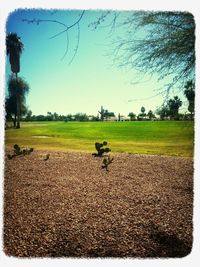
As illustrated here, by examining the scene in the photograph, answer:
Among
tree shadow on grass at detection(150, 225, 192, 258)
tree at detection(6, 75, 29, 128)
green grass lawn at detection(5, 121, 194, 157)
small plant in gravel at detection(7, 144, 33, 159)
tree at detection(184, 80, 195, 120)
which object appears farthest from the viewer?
green grass lawn at detection(5, 121, 194, 157)

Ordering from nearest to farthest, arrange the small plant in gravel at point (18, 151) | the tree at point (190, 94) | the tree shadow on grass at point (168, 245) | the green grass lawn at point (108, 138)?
the tree shadow on grass at point (168, 245) < the tree at point (190, 94) < the small plant in gravel at point (18, 151) < the green grass lawn at point (108, 138)

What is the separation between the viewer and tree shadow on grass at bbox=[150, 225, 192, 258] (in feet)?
16.1

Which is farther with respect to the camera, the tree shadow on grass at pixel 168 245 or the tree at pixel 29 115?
the tree at pixel 29 115

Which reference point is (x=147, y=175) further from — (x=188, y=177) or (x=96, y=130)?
(x=96, y=130)

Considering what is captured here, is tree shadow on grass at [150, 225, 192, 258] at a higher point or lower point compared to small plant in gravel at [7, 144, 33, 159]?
lower

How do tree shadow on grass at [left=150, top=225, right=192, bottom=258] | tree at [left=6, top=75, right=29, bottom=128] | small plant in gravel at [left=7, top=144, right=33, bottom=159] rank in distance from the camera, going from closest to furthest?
tree shadow on grass at [left=150, top=225, right=192, bottom=258]
tree at [left=6, top=75, right=29, bottom=128]
small plant in gravel at [left=7, top=144, right=33, bottom=159]

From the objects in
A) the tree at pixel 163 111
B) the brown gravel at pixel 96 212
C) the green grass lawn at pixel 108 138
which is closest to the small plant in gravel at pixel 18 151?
the green grass lawn at pixel 108 138

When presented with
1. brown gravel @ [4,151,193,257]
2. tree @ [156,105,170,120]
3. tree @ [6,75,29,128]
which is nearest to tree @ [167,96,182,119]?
tree @ [156,105,170,120]

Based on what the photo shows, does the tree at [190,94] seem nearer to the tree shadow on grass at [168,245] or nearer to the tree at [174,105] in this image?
the tree at [174,105]

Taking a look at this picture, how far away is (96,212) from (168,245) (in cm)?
169

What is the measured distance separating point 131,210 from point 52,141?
10.6 m

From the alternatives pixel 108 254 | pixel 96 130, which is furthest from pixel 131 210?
pixel 96 130

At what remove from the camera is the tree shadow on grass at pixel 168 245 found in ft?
16.1

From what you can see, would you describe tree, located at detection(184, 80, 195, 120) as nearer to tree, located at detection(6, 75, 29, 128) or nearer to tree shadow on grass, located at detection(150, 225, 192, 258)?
tree shadow on grass, located at detection(150, 225, 192, 258)
